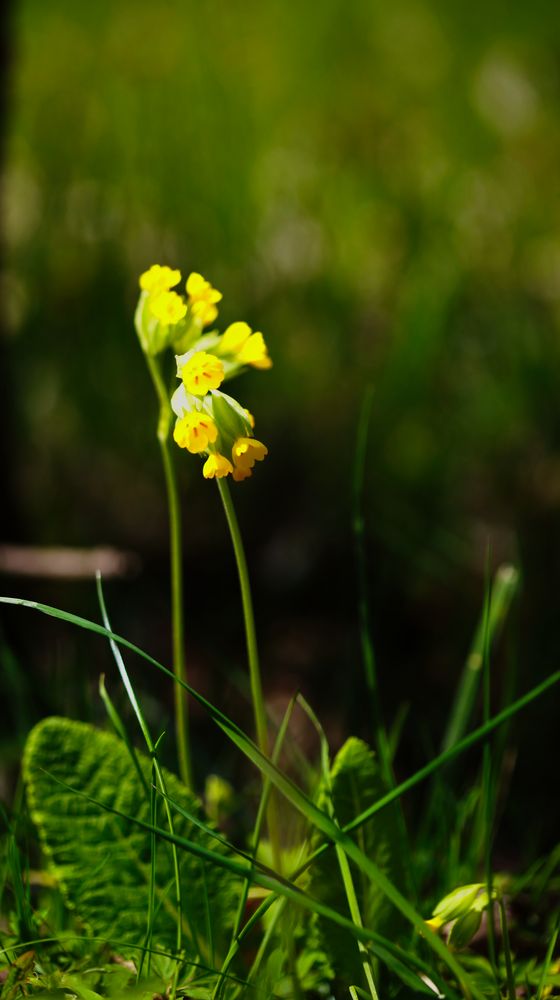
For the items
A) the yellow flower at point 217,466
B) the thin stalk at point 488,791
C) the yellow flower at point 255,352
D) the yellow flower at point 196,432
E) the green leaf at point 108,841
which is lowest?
the green leaf at point 108,841

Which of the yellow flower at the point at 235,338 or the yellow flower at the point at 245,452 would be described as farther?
the yellow flower at the point at 235,338

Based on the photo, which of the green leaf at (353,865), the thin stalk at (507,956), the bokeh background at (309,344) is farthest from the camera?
the bokeh background at (309,344)

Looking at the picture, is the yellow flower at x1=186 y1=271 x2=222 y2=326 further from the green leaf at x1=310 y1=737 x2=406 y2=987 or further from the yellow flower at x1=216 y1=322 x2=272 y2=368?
the green leaf at x1=310 y1=737 x2=406 y2=987

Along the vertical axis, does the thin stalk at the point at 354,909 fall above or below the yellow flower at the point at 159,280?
below

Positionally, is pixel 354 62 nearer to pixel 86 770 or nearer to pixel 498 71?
pixel 498 71

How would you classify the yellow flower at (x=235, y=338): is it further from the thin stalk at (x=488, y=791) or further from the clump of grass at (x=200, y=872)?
the thin stalk at (x=488, y=791)

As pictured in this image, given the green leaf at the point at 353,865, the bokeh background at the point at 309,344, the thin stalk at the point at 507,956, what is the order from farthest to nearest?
the bokeh background at the point at 309,344 → the green leaf at the point at 353,865 → the thin stalk at the point at 507,956

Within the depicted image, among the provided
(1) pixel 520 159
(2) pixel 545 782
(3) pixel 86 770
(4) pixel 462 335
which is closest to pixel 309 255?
(4) pixel 462 335

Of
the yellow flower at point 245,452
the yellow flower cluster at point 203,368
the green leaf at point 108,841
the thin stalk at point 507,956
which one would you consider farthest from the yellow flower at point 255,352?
the thin stalk at point 507,956

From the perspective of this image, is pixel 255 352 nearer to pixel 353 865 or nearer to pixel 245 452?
pixel 245 452
